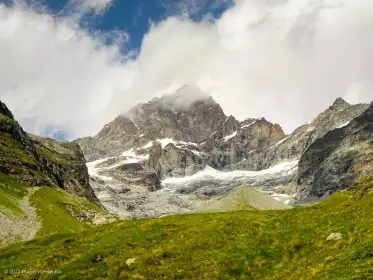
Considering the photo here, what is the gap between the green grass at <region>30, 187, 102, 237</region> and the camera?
105 metres

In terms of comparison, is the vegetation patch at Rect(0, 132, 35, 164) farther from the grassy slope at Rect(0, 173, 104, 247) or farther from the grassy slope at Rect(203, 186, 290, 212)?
the grassy slope at Rect(203, 186, 290, 212)

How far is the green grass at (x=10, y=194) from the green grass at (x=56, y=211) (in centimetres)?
404

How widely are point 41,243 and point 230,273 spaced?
26161mm

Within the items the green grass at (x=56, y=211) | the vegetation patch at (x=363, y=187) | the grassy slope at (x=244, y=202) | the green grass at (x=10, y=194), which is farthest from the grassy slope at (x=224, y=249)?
the green grass at (x=10, y=194)

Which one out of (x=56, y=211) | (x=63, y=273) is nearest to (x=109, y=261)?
(x=63, y=273)

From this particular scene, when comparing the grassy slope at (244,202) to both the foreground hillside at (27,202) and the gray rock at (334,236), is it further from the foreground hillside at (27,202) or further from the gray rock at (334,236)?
the foreground hillside at (27,202)

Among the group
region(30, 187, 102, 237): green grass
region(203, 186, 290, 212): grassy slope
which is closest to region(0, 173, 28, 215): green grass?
region(30, 187, 102, 237): green grass

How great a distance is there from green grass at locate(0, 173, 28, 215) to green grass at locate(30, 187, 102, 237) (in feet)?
13.3

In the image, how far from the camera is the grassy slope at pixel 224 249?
2986 cm

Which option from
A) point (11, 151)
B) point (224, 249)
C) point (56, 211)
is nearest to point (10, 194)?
point (56, 211)

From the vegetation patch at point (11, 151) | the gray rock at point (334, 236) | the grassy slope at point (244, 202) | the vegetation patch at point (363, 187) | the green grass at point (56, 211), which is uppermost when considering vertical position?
the vegetation patch at point (11, 151)

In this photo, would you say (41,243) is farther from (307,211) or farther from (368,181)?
(368,181)

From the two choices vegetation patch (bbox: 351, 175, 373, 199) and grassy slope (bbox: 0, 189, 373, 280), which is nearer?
grassy slope (bbox: 0, 189, 373, 280)

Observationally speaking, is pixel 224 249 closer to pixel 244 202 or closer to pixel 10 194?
pixel 244 202
